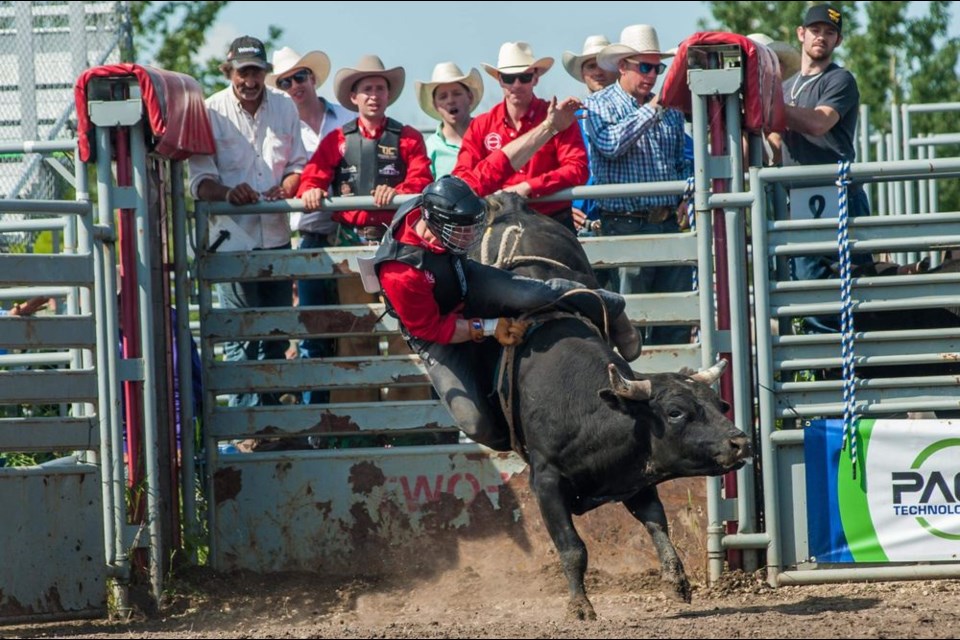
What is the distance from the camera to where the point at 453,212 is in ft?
23.6

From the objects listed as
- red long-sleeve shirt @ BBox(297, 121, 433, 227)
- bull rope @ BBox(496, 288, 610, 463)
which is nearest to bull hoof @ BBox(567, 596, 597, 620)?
bull rope @ BBox(496, 288, 610, 463)

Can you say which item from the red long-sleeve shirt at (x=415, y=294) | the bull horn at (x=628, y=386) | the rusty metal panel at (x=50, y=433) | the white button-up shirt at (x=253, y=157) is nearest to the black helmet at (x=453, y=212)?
the red long-sleeve shirt at (x=415, y=294)

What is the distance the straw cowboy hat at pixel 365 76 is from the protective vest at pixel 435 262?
6.51 ft

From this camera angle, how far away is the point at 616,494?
7.29m

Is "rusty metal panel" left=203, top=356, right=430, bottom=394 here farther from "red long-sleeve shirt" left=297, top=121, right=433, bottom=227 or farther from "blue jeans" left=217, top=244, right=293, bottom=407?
"red long-sleeve shirt" left=297, top=121, right=433, bottom=227

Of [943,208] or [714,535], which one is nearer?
[714,535]

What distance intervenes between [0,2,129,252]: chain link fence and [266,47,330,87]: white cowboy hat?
2.76 m

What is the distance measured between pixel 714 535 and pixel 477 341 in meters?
1.76

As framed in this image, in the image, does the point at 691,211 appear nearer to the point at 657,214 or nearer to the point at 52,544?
the point at 657,214

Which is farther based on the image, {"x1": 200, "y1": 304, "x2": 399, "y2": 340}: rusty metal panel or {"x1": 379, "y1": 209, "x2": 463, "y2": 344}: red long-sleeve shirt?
{"x1": 200, "y1": 304, "x2": 399, "y2": 340}: rusty metal panel

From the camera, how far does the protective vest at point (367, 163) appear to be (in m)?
8.98

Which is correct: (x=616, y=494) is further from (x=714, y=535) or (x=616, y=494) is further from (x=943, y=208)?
(x=943, y=208)

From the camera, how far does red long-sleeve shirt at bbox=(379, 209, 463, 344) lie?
24.0 ft

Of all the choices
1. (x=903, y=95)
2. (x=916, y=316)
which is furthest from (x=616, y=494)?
(x=903, y=95)
